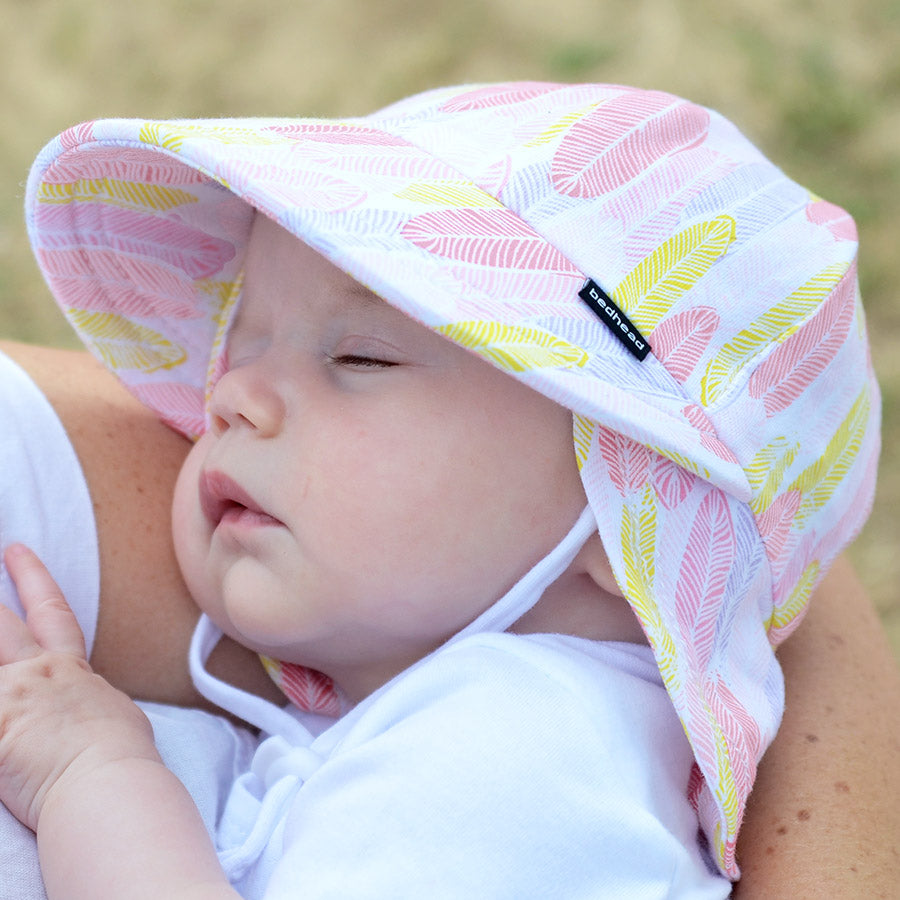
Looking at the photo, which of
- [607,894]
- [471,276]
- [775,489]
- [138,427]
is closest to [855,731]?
[775,489]

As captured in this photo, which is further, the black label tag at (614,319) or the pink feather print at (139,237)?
the pink feather print at (139,237)

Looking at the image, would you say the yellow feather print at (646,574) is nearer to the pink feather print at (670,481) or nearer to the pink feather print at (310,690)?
the pink feather print at (670,481)

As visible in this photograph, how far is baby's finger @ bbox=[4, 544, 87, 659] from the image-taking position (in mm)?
1283

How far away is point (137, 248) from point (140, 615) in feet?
1.54

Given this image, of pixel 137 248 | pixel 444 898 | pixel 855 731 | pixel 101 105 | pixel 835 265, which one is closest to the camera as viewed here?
pixel 444 898

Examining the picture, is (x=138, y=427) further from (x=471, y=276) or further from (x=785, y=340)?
(x=785, y=340)

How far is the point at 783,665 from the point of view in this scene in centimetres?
158

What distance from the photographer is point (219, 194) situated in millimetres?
1514

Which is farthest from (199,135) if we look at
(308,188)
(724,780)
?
(724,780)

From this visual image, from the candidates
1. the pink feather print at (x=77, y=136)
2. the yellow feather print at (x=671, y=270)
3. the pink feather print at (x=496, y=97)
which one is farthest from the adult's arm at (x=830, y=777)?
the pink feather print at (x=77, y=136)

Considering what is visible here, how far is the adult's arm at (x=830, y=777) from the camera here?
4.18ft

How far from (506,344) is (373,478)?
0.77 ft

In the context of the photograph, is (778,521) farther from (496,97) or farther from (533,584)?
(496,97)

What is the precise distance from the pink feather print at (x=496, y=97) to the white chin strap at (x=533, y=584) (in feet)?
1.43
